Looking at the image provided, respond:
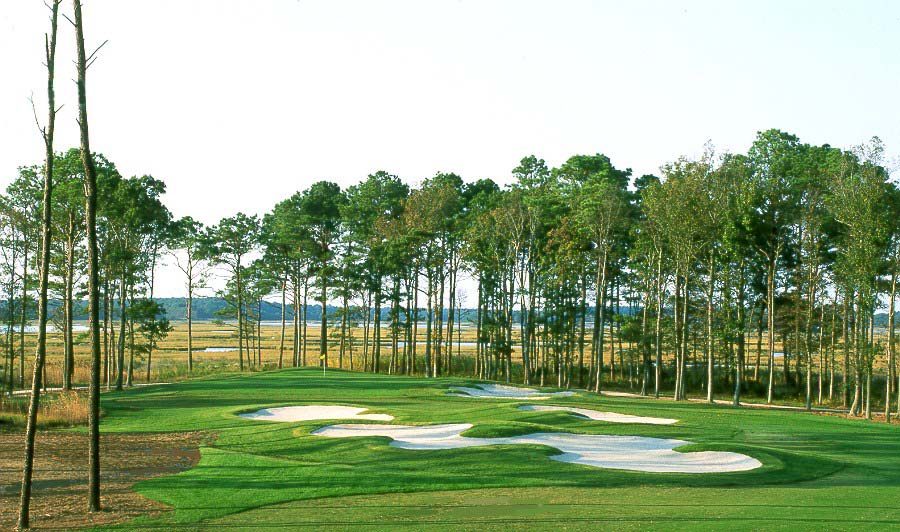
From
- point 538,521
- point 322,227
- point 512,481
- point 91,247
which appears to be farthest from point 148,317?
point 538,521

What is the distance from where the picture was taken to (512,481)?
14844 mm

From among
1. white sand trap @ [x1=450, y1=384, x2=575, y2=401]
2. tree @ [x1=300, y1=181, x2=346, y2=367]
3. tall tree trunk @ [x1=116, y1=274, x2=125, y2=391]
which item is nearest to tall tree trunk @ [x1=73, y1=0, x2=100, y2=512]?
white sand trap @ [x1=450, y1=384, x2=575, y2=401]

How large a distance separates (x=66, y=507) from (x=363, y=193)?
52.8 metres

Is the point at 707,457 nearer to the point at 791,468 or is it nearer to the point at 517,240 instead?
the point at 791,468

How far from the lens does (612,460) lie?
59.8 feet

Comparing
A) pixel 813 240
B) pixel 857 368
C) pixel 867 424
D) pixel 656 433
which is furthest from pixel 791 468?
pixel 813 240

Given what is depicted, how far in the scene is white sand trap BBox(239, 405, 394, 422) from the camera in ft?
85.8

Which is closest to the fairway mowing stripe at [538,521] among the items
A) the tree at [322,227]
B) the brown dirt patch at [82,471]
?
the brown dirt patch at [82,471]

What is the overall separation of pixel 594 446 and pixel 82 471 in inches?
495

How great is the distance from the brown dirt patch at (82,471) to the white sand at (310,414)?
14.0ft

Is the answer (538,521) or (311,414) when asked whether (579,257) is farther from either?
(538,521)

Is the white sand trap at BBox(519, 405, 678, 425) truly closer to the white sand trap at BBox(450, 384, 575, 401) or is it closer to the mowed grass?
the mowed grass

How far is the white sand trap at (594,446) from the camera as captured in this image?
1741 centimetres

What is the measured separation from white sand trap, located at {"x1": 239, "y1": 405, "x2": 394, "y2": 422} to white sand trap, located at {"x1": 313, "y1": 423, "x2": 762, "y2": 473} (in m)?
2.91
